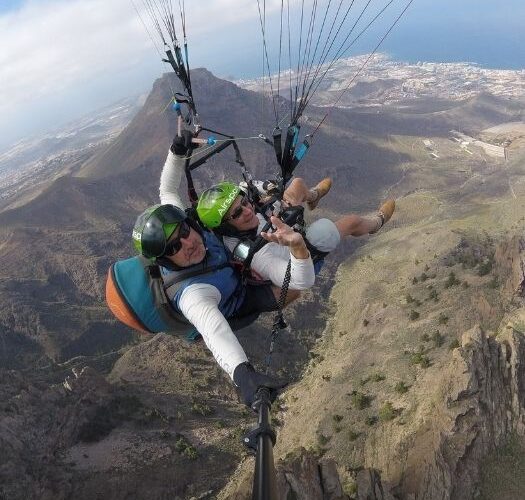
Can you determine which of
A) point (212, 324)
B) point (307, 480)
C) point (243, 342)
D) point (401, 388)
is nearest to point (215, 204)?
point (212, 324)

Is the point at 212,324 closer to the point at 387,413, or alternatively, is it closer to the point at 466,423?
the point at 466,423

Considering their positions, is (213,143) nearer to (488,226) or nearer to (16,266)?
(488,226)

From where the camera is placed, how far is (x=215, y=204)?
856 cm

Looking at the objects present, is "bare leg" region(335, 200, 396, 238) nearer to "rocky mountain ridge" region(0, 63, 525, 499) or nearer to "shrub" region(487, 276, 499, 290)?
"rocky mountain ridge" region(0, 63, 525, 499)

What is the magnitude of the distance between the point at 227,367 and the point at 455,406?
66.8 ft

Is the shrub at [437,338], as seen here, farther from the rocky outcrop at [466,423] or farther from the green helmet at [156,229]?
the green helmet at [156,229]

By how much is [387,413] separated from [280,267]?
2338cm

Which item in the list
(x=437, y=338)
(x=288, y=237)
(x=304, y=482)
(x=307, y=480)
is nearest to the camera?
(x=288, y=237)

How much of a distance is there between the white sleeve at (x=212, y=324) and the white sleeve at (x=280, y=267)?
111 cm

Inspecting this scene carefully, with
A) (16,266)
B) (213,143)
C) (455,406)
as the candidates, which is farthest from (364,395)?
(16,266)

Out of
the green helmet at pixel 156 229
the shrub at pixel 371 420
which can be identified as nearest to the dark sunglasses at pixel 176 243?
the green helmet at pixel 156 229

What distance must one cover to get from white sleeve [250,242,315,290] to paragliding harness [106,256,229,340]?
76cm

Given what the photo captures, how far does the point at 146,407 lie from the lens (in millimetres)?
Answer: 39781

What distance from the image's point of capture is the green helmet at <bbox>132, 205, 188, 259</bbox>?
23.5 ft
